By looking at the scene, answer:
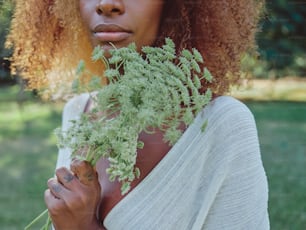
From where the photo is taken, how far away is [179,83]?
98 cm

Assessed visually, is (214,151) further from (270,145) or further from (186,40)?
(270,145)

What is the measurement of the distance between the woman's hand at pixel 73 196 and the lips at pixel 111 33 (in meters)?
0.19

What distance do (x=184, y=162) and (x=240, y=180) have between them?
91 millimetres

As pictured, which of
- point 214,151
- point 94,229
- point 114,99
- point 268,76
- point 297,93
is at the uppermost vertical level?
point 114,99

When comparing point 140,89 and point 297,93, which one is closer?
point 140,89

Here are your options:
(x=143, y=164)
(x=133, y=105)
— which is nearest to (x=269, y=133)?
(x=143, y=164)

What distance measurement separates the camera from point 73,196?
1.10 metres

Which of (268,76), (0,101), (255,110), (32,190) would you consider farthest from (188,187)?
(0,101)

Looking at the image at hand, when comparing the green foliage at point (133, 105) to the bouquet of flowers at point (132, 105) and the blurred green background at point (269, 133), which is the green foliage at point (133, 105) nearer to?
the bouquet of flowers at point (132, 105)

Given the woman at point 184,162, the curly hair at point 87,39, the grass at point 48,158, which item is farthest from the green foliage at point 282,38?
A: the woman at point 184,162

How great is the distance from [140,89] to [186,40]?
11.3 inches

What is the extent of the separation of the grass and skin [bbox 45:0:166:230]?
1.93 metres

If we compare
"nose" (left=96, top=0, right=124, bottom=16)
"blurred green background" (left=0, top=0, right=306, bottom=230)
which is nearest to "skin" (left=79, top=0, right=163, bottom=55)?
"nose" (left=96, top=0, right=124, bottom=16)

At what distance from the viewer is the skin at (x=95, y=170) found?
1.10 metres
